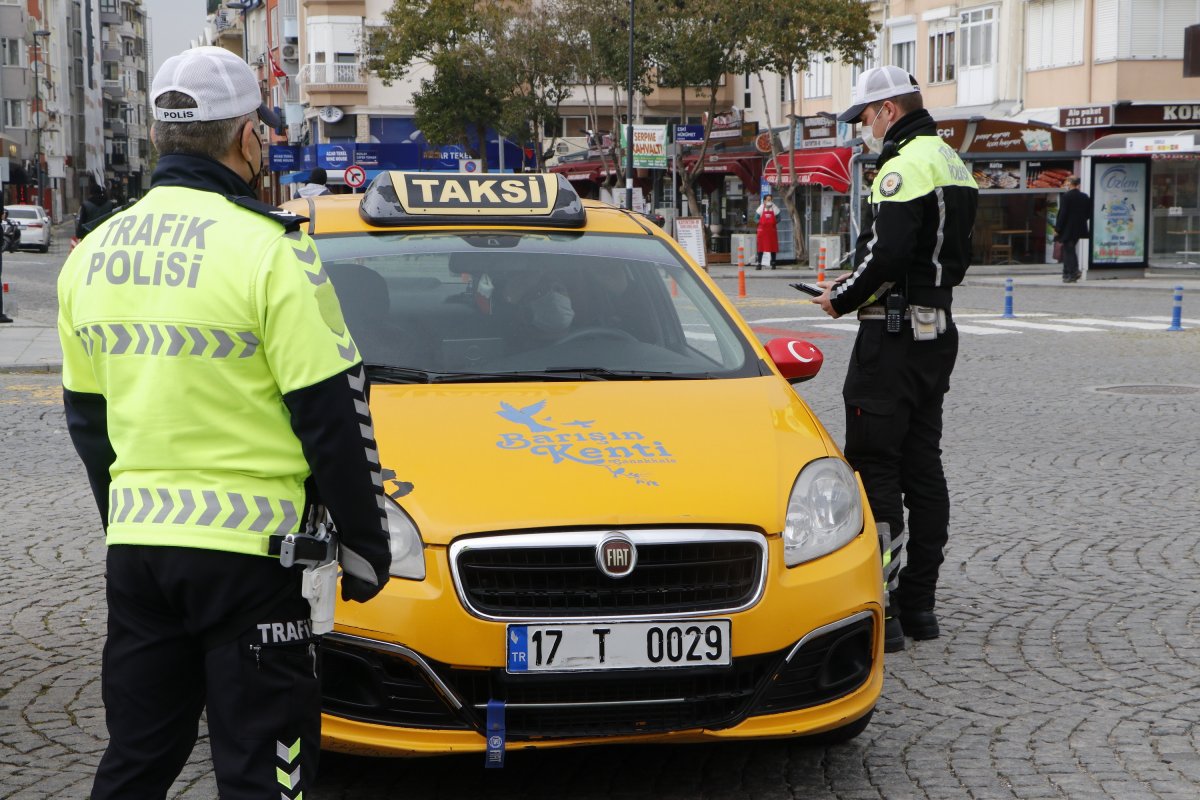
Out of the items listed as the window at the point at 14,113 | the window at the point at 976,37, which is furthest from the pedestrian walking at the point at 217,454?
the window at the point at 14,113

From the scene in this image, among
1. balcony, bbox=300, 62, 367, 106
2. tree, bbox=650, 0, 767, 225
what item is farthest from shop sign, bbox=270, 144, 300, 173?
tree, bbox=650, 0, 767, 225

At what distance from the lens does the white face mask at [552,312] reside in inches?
209

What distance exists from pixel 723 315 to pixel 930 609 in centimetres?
136

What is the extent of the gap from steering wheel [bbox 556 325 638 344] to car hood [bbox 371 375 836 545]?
1.15 feet

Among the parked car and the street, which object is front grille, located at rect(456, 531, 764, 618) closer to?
the street

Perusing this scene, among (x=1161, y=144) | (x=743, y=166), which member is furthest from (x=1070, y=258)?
(x=743, y=166)

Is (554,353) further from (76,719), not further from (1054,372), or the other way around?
(1054,372)

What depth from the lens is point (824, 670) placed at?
4180 mm

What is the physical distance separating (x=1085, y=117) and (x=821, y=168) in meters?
6.63

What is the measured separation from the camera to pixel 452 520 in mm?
4008

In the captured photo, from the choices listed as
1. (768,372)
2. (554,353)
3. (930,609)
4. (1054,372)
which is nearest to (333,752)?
(554,353)

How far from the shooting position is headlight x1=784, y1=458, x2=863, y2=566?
13.8 feet

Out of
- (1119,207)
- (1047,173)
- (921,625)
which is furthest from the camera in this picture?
(1047,173)

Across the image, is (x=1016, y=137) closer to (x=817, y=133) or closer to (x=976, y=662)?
(x=817, y=133)
